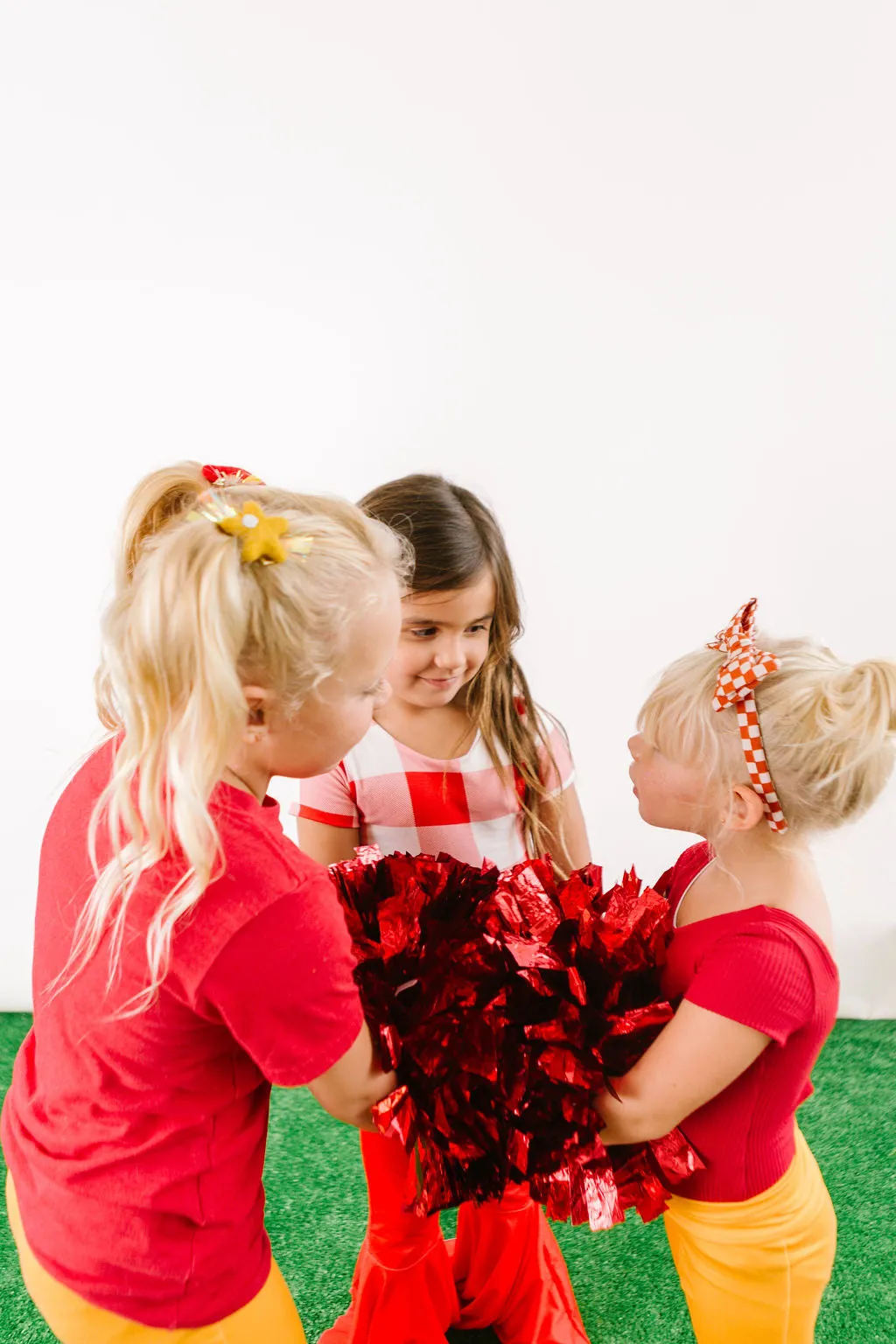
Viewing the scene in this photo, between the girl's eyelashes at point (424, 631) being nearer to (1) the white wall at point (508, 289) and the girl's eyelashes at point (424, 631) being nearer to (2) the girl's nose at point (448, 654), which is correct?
(2) the girl's nose at point (448, 654)

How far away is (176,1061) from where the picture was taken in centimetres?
122

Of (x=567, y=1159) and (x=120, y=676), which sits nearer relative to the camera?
(x=120, y=676)

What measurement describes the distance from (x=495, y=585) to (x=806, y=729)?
66cm

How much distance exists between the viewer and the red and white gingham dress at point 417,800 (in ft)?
6.32

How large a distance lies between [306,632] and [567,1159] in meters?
0.78

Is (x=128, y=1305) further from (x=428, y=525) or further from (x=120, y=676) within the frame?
(x=428, y=525)

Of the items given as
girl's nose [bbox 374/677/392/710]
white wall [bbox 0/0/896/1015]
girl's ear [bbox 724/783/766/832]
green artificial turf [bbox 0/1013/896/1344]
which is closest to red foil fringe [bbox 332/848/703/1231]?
girl's ear [bbox 724/783/766/832]

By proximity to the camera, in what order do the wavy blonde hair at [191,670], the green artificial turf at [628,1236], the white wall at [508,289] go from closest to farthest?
the wavy blonde hair at [191,670] < the green artificial turf at [628,1236] < the white wall at [508,289]

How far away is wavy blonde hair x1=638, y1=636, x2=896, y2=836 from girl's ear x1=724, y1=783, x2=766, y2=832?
0.02 meters

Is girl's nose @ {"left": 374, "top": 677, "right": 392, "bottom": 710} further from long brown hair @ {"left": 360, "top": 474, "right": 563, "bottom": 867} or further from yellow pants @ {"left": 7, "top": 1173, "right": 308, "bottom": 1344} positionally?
yellow pants @ {"left": 7, "top": 1173, "right": 308, "bottom": 1344}

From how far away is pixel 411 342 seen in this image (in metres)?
2.71

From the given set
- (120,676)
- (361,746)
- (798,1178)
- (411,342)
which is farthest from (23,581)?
(798,1178)

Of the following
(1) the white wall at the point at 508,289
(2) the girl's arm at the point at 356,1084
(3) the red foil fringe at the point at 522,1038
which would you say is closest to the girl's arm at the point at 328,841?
(3) the red foil fringe at the point at 522,1038

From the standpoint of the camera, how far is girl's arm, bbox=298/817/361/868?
1.95 metres
